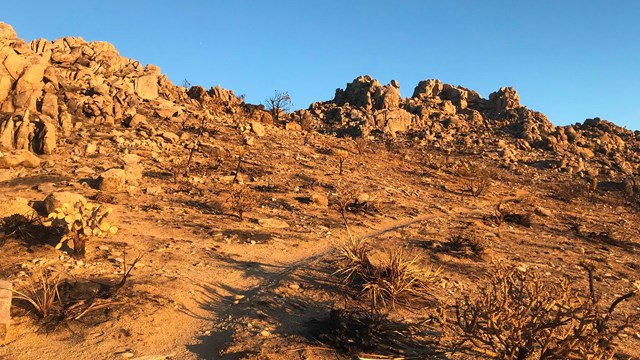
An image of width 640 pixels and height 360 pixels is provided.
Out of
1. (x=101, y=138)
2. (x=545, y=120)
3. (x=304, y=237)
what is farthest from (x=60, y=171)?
(x=545, y=120)

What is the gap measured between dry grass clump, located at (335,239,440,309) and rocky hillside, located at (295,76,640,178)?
21.8 m

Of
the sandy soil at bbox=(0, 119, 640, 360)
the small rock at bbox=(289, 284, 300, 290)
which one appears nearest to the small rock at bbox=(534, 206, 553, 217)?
the sandy soil at bbox=(0, 119, 640, 360)

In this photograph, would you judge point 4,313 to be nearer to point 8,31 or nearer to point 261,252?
point 261,252

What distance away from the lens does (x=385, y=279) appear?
5941mm

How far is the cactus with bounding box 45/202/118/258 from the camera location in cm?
653

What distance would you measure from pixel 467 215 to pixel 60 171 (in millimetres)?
13206

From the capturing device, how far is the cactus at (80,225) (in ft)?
21.4

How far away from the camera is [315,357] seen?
4.19m

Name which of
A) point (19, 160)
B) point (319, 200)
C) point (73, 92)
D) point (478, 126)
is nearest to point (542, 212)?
point (319, 200)

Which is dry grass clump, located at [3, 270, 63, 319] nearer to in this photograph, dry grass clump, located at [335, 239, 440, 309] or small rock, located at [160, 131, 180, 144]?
dry grass clump, located at [335, 239, 440, 309]

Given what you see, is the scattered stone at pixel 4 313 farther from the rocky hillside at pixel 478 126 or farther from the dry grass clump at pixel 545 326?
the rocky hillside at pixel 478 126

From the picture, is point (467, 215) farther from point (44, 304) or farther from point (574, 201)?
point (44, 304)

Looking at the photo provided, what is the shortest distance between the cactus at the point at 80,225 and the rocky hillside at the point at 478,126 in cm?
2134

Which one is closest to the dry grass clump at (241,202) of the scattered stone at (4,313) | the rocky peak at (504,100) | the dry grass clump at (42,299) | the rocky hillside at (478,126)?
the dry grass clump at (42,299)
